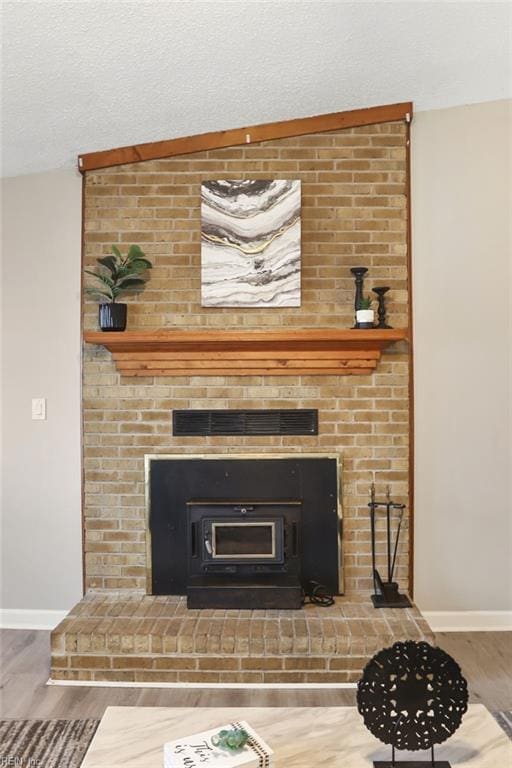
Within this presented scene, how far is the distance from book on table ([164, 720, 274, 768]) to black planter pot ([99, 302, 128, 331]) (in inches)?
82.5

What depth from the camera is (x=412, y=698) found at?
149 cm

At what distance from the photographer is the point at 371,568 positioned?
126 inches

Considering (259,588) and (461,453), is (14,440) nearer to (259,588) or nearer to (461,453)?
(259,588)

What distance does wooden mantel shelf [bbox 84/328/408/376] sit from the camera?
9.95 ft

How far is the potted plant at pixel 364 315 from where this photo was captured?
310 centimetres

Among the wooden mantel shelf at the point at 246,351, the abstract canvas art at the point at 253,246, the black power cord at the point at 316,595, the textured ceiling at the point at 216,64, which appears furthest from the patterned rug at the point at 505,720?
the textured ceiling at the point at 216,64

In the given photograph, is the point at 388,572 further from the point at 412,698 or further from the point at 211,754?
the point at 211,754

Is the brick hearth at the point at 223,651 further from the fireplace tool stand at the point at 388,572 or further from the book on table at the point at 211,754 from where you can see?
the book on table at the point at 211,754

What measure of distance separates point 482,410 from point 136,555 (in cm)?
196

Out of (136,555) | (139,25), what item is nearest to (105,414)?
(136,555)

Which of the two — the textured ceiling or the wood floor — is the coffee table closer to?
the wood floor

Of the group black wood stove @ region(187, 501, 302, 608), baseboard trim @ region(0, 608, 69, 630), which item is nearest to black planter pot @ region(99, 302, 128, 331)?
black wood stove @ region(187, 501, 302, 608)

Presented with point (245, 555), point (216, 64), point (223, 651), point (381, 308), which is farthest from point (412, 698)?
point (216, 64)

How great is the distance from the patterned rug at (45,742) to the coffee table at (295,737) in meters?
0.61
